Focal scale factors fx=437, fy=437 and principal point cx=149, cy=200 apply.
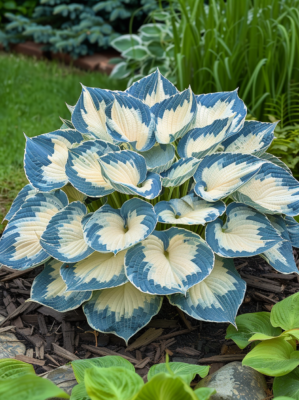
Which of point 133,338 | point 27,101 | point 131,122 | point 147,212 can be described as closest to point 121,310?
point 133,338

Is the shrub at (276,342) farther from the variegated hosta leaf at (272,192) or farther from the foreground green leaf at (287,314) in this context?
the variegated hosta leaf at (272,192)

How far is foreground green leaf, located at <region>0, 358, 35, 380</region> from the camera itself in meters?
1.25

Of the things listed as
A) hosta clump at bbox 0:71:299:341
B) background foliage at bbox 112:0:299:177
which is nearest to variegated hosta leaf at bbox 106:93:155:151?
hosta clump at bbox 0:71:299:341

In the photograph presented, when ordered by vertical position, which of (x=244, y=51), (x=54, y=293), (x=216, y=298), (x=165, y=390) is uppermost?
(x=244, y=51)

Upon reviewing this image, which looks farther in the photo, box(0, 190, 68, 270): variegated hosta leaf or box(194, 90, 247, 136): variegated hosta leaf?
box(194, 90, 247, 136): variegated hosta leaf

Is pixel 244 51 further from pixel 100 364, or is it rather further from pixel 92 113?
pixel 100 364

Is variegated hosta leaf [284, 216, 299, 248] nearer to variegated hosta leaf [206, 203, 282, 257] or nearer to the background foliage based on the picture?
variegated hosta leaf [206, 203, 282, 257]

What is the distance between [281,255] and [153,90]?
85 centimetres

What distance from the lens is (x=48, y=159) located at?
5.64 ft

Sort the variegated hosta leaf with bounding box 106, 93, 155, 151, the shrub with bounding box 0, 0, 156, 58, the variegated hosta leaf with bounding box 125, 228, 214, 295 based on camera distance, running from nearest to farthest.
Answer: the variegated hosta leaf with bounding box 125, 228, 214, 295 < the variegated hosta leaf with bounding box 106, 93, 155, 151 < the shrub with bounding box 0, 0, 156, 58

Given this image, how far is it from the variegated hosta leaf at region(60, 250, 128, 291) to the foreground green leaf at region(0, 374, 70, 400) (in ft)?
1.49

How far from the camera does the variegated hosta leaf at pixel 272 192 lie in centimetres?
157

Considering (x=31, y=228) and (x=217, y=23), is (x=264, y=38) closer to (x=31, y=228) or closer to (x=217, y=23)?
(x=217, y=23)

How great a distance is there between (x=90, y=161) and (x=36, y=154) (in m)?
0.25
